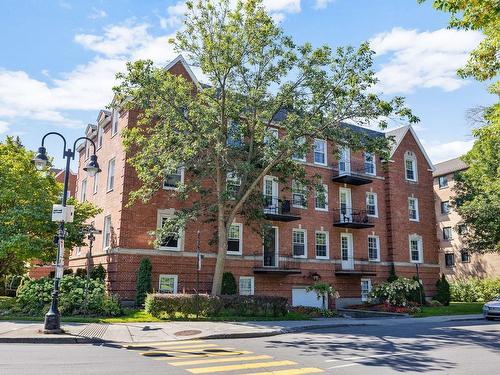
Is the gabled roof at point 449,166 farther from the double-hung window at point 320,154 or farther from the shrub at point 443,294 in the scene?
the double-hung window at point 320,154

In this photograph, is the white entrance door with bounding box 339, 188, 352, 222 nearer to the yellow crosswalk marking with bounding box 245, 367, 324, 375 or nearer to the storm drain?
the storm drain

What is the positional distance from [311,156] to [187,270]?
12628 millimetres

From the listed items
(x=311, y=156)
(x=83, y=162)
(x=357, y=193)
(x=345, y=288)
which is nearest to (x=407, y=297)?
(x=345, y=288)

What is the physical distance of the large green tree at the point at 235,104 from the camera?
21.0 m

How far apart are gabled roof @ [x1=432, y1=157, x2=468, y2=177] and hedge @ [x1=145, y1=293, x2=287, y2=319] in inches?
1370

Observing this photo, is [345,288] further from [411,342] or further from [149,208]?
[411,342]

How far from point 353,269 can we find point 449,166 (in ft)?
87.6

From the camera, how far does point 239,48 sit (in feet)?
69.8

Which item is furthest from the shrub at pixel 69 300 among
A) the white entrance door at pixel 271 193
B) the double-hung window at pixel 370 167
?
the double-hung window at pixel 370 167

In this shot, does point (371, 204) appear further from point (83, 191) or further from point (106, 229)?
point (83, 191)

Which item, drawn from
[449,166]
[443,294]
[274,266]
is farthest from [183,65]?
[449,166]

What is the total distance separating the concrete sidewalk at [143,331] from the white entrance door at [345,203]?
14300 mm

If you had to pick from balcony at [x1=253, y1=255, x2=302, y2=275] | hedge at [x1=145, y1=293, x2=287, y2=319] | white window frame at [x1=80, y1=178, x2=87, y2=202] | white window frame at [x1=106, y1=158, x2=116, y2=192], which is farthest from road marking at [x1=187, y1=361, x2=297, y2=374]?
white window frame at [x1=80, y1=178, x2=87, y2=202]

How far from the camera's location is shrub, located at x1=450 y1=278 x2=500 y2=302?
1581 inches
